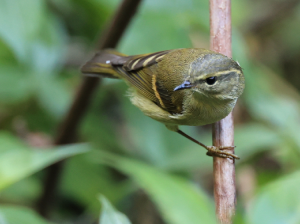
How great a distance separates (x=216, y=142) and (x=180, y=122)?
413 mm

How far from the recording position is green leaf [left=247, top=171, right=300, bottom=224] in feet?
3.92

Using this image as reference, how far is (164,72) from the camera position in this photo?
2.30m

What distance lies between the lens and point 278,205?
50.6 inches

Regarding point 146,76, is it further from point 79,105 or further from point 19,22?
point 19,22

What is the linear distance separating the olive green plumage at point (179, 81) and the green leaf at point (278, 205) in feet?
1.96

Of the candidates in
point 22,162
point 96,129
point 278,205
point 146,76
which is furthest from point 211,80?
point 96,129

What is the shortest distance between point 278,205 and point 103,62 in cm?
163

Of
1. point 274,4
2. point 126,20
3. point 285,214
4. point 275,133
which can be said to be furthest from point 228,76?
point 274,4

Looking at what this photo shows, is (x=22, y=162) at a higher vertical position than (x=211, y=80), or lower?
lower

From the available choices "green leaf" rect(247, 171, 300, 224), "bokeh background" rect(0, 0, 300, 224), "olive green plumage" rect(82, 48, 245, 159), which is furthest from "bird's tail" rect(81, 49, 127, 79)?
"green leaf" rect(247, 171, 300, 224)

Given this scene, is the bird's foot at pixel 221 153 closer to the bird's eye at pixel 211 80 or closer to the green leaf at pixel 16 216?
the bird's eye at pixel 211 80

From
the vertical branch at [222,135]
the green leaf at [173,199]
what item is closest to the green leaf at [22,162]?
the green leaf at [173,199]

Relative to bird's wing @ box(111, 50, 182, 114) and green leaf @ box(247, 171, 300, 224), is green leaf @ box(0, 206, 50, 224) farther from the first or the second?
green leaf @ box(247, 171, 300, 224)

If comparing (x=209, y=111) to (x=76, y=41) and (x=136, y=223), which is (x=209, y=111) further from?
(x=76, y=41)
